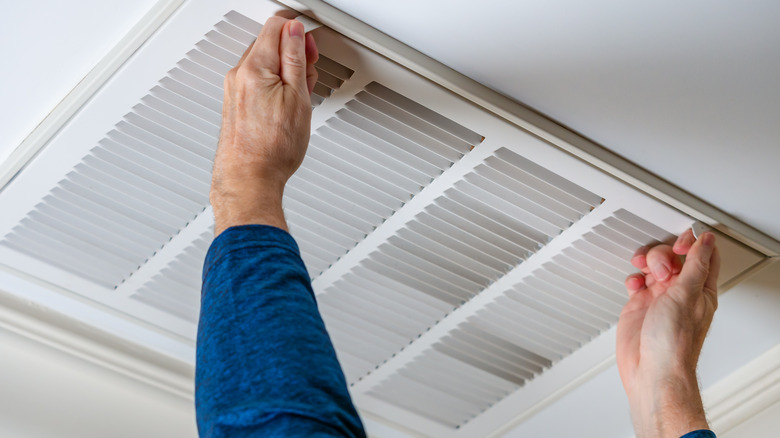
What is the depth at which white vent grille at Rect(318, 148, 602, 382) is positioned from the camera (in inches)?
43.4

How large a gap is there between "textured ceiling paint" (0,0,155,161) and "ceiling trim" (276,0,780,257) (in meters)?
0.24

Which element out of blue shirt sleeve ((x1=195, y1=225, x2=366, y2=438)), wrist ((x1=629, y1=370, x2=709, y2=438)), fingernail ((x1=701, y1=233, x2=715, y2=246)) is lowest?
blue shirt sleeve ((x1=195, y1=225, x2=366, y2=438))

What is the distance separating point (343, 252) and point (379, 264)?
0.06 meters

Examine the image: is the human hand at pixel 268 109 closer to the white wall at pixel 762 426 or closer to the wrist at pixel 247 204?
the wrist at pixel 247 204

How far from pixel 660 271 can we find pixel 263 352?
730 mm

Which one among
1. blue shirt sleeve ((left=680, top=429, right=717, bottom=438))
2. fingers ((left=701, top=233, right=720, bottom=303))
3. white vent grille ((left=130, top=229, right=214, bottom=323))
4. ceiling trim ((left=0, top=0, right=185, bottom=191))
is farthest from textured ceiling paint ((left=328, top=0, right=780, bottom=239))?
white vent grille ((left=130, top=229, right=214, bottom=323))

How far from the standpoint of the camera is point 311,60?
3.20 feet

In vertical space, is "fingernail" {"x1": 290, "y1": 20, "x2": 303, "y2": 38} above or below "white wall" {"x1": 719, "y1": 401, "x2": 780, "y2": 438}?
above

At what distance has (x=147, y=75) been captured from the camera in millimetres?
1019

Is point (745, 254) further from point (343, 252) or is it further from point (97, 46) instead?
→ point (97, 46)

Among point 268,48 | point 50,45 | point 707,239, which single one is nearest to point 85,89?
point 50,45

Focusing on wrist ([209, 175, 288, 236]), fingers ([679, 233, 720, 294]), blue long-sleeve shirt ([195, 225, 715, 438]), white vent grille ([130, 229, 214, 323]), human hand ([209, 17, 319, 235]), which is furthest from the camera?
white vent grille ([130, 229, 214, 323])

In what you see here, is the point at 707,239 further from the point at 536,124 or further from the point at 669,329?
the point at 536,124

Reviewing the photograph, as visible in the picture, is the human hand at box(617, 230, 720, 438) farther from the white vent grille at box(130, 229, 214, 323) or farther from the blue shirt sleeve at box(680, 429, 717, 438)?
the white vent grille at box(130, 229, 214, 323)
